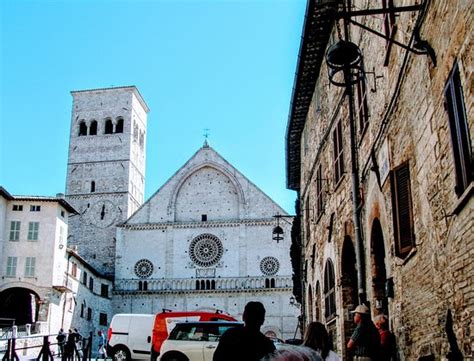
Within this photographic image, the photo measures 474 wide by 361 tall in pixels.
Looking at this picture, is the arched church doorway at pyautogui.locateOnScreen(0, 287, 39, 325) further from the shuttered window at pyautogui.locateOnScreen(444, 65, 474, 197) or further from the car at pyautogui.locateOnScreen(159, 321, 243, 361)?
the shuttered window at pyautogui.locateOnScreen(444, 65, 474, 197)

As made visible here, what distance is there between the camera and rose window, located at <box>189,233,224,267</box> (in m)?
46.9

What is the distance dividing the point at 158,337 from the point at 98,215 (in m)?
36.7

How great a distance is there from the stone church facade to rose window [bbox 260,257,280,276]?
76mm

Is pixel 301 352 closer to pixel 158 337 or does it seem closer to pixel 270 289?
pixel 158 337

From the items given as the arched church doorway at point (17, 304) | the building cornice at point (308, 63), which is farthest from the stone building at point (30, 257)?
the building cornice at point (308, 63)

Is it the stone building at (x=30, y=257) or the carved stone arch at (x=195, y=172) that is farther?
the carved stone arch at (x=195, y=172)

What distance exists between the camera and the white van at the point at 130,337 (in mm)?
19703

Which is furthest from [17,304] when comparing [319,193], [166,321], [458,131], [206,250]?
[458,131]

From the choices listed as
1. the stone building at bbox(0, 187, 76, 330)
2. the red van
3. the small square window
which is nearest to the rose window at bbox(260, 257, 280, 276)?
the small square window

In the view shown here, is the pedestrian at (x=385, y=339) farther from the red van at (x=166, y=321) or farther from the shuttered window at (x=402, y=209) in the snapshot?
the red van at (x=166, y=321)

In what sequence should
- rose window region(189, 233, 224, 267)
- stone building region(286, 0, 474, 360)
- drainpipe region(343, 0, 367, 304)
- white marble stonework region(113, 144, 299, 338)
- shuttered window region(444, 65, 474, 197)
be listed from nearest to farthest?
shuttered window region(444, 65, 474, 197) → stone building region(286, 0, 474, 360) → drainpipe region(343, 0, 367, 304) → white marble stonework region(113, 144, 299, 338) → rose window region(189, 233, 224, 267)

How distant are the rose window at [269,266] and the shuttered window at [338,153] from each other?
3314 centimetres

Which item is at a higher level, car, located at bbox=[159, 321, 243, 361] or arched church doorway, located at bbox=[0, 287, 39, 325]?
arched church doorway, located at bbox=[0, 287, 39, 325]

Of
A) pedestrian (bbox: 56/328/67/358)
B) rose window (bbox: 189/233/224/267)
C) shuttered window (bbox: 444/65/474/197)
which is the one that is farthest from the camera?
rose window (bbox: 189/233/224/267)
